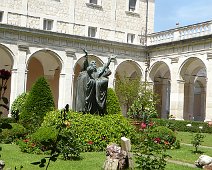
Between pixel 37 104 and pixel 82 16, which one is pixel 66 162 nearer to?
pixel 37 104

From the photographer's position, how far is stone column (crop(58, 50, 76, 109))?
3002 centimetres

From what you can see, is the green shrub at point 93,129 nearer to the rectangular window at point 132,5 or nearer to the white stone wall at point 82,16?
the white stone wall at point 82,16

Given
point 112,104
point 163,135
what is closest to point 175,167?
point 163,135

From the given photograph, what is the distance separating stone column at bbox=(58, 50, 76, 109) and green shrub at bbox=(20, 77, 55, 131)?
11.6 meters

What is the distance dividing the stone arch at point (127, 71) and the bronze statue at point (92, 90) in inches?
710

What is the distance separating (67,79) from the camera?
99.0 ft

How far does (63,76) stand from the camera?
1183 inches

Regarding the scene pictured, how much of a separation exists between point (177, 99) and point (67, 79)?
Answer: 821cm

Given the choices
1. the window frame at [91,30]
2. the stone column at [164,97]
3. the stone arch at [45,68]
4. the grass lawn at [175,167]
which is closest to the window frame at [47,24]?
the stone arch at [45,68]

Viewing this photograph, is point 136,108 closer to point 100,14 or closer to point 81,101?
point 100,14

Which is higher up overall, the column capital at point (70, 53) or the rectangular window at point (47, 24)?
the rectangular window at point (47, 24)

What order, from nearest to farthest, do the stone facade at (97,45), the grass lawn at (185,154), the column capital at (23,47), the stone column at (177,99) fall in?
the grass lawn at (185,154), the column capital at (23,47), the stone facade at (97,45), the stone column at (177,99)

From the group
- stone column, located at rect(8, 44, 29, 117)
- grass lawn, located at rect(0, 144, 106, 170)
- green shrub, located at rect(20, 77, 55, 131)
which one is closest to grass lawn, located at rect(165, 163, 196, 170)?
grass lawn, located at rect(0, 144, 106, 170)

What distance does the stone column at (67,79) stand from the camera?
1182 inches
